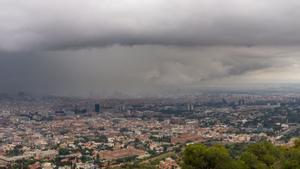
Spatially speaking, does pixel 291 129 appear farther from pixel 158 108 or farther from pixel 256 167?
pixel 158 108

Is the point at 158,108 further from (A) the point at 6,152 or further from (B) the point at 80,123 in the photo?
(A) the point at 6,152

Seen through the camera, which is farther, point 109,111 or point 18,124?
point 109,111

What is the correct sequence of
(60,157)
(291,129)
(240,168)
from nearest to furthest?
1. (240,168)
2. (60,157)
3. (291,129)

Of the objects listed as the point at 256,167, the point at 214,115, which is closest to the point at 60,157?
the point at 256,167

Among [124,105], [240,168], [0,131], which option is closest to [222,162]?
[240,168]

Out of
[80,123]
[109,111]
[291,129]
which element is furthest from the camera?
[109,111]

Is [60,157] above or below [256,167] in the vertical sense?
below
